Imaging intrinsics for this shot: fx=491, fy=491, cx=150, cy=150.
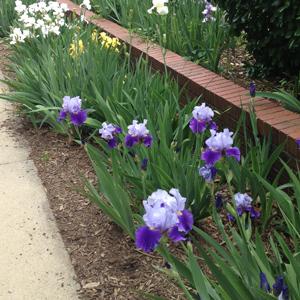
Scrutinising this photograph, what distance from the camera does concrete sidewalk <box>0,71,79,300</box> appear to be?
6.82 feet

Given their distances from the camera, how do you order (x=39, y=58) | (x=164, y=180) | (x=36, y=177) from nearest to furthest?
1. (x=164, y=180)
2. (x=36, y=177)
3. (x=39, y=58)

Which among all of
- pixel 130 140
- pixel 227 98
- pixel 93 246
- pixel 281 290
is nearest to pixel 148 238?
pixel 281 290

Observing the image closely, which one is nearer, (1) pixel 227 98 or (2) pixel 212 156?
(2) pixel 212 156

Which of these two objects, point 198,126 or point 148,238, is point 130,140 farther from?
point 148,238

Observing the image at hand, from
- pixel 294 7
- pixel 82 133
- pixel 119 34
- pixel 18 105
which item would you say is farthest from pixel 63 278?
Result: pixel 119 34

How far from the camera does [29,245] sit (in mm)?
2373

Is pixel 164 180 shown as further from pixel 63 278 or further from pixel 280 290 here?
pixel 280 290

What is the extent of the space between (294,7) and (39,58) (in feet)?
7.23

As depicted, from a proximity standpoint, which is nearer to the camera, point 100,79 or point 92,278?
point 92,278

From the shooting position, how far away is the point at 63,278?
213 cm

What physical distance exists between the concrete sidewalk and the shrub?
67.0 inches

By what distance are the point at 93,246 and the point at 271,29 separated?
6.17 ft

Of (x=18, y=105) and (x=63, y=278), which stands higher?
(x=63, y=278)

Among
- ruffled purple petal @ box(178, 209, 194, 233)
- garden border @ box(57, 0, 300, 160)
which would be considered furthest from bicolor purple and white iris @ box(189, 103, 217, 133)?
ruffled purple petal @ box(178, 209, 194, 233)
